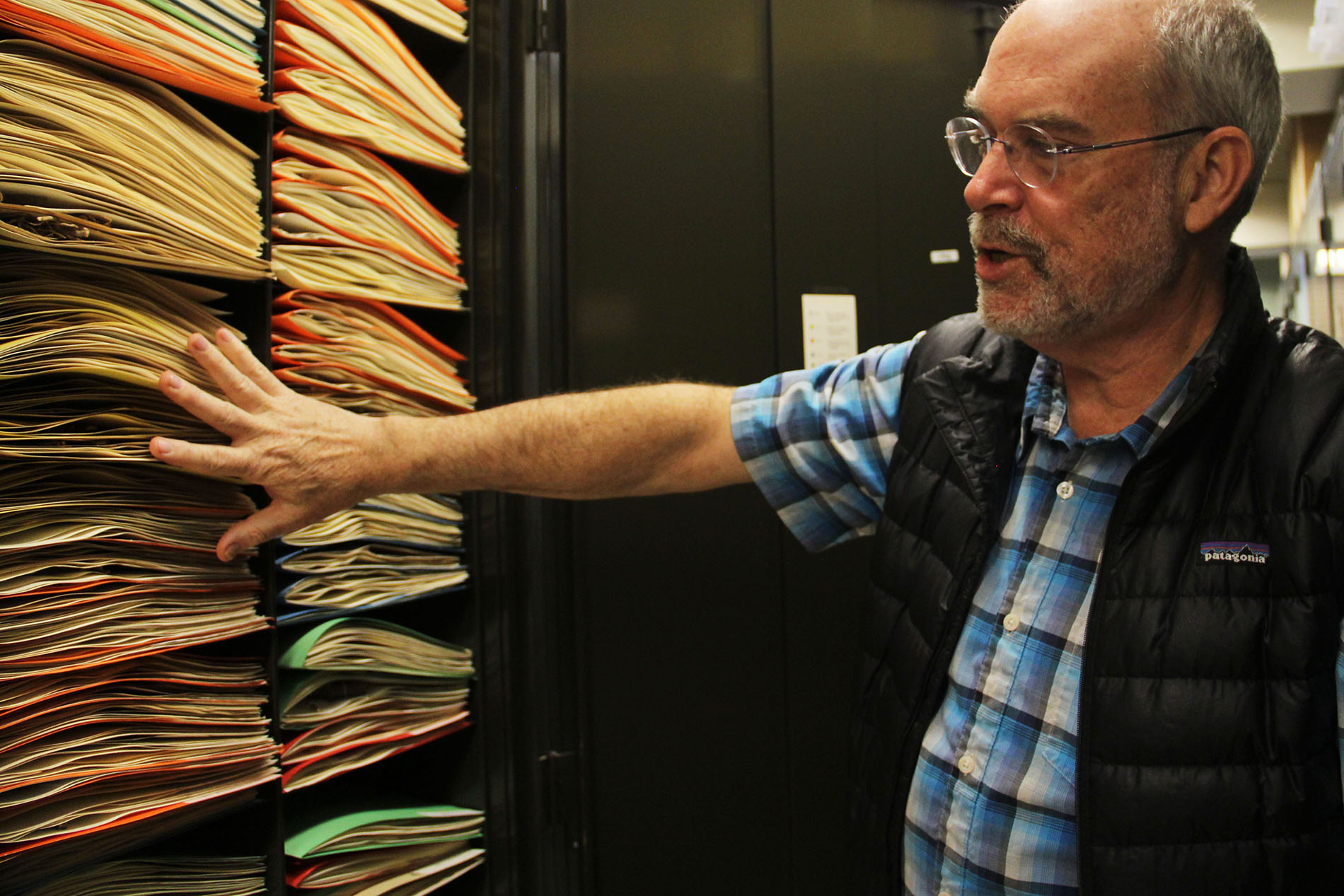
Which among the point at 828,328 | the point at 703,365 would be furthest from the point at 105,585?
the point at 828,328

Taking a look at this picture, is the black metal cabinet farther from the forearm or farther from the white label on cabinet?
the forearm

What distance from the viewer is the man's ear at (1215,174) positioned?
1081 millimetres

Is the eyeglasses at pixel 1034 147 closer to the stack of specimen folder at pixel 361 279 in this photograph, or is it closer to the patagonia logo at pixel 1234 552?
the patagonia logo at pixel 1234 552

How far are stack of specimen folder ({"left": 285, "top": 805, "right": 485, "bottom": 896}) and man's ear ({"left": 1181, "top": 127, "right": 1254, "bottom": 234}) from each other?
1.32 metres

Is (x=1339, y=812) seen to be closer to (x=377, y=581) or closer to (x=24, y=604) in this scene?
(x=377, y=581)

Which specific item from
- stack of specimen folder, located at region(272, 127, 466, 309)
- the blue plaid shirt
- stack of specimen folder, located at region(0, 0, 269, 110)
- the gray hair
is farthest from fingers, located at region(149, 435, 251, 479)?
the gray hair

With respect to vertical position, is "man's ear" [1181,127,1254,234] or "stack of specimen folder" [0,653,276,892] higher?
"man's ear" [1181,127,1254,234]

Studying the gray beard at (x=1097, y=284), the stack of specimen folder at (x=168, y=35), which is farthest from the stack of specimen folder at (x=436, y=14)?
the gray beard at (x=1097, y=284)

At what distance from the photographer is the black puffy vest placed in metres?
0.89

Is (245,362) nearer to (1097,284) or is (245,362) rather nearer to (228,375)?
(228,375)

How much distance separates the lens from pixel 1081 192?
108 cm

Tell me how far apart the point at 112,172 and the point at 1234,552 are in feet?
4.23

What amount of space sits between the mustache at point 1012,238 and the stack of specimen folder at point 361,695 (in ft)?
3.24

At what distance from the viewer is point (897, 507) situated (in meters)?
1.24
